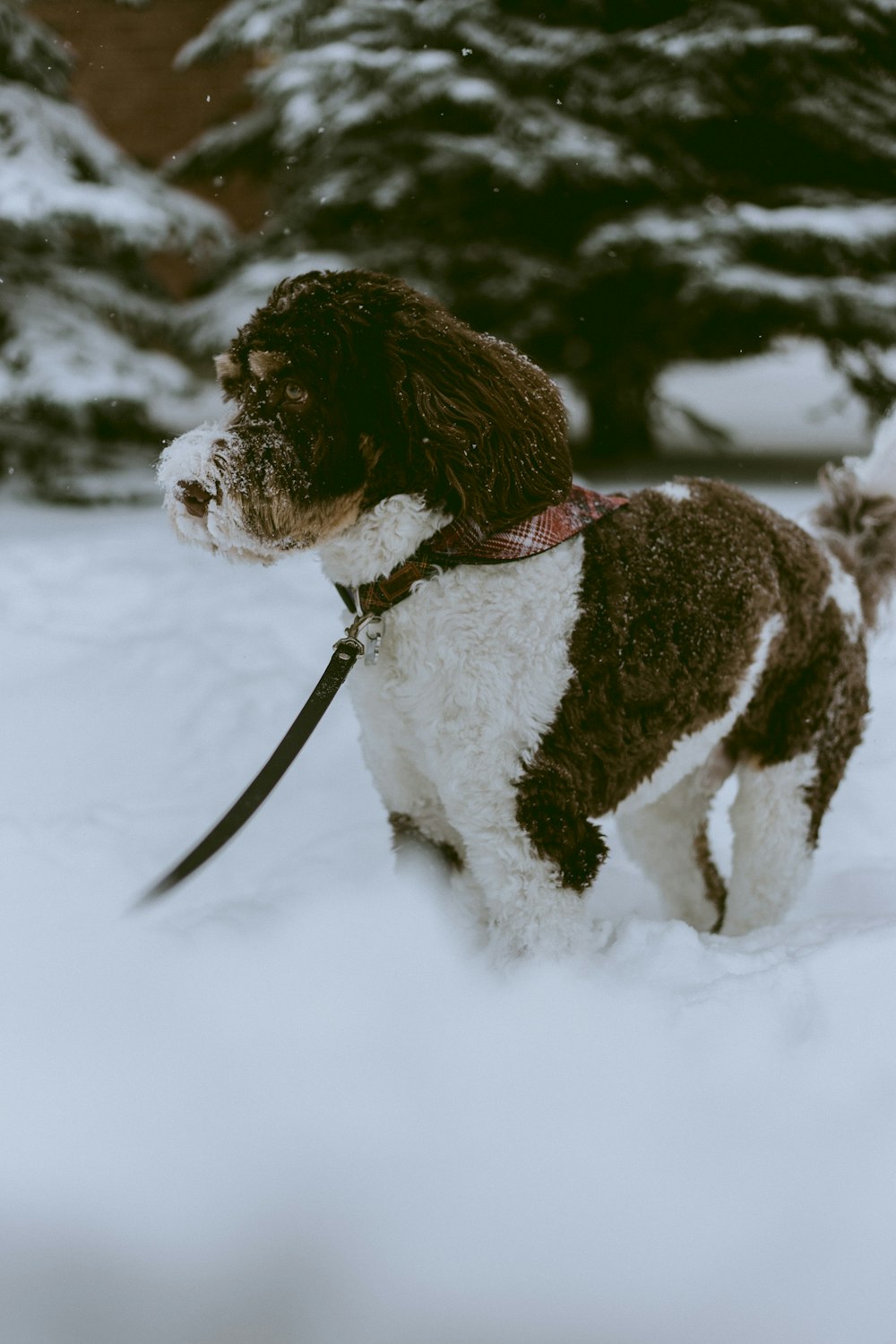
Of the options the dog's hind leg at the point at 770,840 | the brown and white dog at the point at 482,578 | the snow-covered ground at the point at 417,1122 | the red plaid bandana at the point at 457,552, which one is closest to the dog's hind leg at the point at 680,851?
the dog's hind leg at the point at 770,840

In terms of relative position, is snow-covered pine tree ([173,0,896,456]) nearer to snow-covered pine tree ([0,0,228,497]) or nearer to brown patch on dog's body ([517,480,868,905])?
snow-covered pine tree ([0,0,228,497])

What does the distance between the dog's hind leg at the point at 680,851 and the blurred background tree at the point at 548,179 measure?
546 cm

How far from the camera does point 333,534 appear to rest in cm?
206

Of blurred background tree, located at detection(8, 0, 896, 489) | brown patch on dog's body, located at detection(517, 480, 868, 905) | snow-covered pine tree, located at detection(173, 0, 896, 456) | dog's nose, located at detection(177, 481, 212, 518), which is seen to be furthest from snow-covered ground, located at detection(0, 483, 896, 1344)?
snow-covered pine tree, located at detection(173, 0, 896, 456)

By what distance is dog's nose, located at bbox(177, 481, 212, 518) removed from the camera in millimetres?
1904

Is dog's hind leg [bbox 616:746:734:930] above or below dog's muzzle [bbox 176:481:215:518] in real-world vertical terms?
below

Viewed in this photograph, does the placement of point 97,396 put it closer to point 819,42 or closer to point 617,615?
point 819,42

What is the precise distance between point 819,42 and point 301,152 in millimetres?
3833

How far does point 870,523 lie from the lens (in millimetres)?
2943

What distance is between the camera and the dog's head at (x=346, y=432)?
194 cm

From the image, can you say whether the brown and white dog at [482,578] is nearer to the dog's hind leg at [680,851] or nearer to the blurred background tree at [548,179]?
the dog's hind leg at [680,851]

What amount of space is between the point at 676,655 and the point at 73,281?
24.3 ft

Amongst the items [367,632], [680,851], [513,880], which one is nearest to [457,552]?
[367,632]

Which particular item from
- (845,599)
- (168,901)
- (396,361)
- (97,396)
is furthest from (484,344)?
(97,396)
